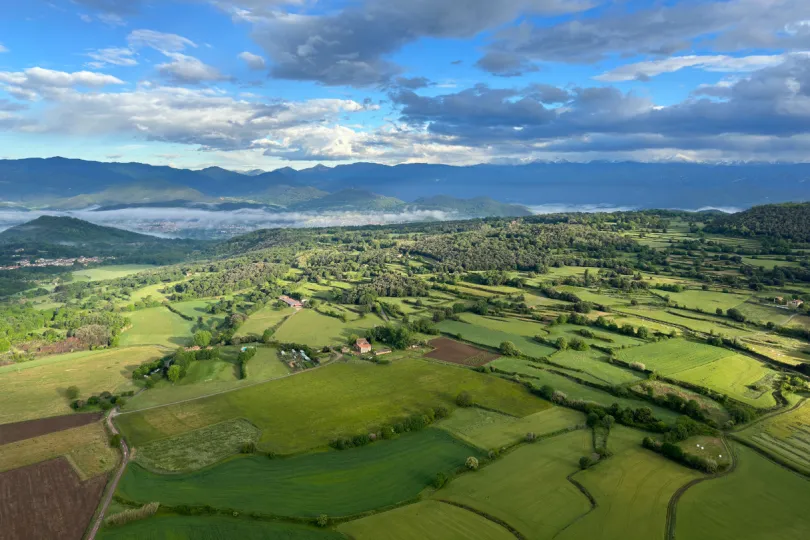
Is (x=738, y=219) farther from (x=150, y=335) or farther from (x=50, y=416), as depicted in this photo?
(x=50, y=416)

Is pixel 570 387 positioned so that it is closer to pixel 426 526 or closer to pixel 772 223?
pixel 426 526

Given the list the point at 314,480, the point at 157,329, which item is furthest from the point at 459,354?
the point at 157,329

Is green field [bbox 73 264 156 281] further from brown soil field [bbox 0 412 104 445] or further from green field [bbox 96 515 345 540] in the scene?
green field [bbox 96 515 345 540]

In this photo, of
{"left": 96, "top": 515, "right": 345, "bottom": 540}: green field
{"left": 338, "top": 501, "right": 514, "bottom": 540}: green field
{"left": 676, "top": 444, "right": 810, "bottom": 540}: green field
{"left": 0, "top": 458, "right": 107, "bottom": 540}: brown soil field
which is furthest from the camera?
{"left": 0, "top": 458, "right": 107, "bottom": 540}: brown soil field

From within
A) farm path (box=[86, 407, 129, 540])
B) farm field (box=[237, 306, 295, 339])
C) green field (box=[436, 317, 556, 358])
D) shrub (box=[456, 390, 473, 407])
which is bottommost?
farm path (box=[86, 407, 129, 540])

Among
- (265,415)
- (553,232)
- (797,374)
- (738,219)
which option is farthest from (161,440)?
(738,219)

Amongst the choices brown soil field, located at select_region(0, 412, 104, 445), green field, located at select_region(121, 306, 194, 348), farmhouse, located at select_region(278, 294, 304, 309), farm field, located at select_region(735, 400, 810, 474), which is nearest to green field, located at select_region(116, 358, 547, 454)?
brown soil field, located at select_region(0, 412, 104, 445)
